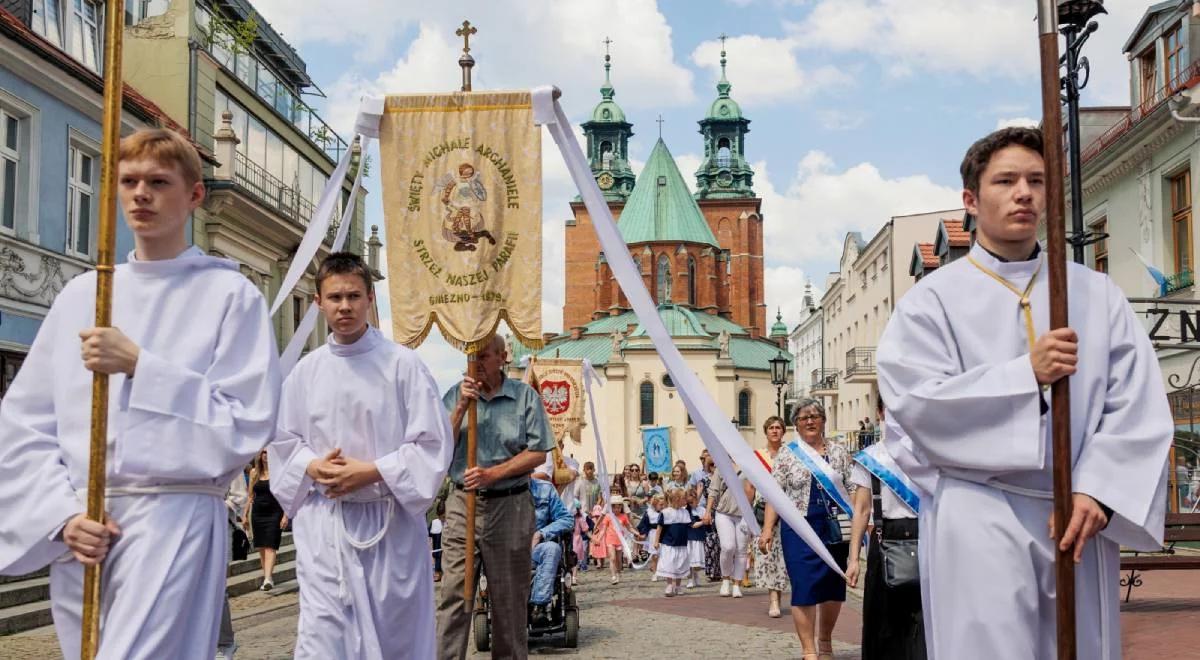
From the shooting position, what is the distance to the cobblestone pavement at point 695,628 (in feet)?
34.6

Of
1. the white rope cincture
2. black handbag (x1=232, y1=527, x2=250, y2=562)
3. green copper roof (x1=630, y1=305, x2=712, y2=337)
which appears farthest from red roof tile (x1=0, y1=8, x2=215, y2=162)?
green copper roof (x1=630, y1=305, x2=712, y2=337)

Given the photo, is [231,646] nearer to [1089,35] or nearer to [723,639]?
[723,639]

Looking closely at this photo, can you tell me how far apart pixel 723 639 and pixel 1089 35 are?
6.56 metres

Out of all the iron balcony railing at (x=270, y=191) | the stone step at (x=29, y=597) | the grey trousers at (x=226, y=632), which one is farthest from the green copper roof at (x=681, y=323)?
the grey trousers at (x=226, y=632)

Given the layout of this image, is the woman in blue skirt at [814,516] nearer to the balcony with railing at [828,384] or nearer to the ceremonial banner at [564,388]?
the ceremonial banner at [564,388]

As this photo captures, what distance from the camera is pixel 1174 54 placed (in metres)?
22.9

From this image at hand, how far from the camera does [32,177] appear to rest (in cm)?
1839

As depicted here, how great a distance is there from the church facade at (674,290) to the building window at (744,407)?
0.07m

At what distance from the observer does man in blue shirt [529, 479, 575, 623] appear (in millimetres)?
10938

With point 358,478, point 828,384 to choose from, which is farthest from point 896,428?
point 828,384

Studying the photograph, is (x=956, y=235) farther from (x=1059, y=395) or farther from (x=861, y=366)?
(x=861, y=366)

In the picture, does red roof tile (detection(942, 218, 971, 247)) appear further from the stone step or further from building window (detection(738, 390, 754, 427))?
building window (detection(738, 390, 754, 427))

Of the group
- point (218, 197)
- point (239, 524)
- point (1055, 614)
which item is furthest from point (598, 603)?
point (218, 197)

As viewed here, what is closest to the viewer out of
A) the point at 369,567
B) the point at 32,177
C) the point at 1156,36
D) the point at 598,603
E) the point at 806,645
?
the point at 369,567
